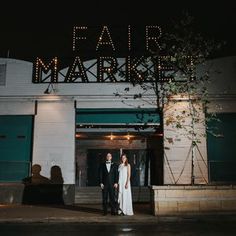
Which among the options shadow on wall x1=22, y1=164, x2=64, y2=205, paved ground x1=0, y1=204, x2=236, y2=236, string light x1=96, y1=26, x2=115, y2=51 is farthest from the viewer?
string light x1=96, y1=26, x2=115, y2=51

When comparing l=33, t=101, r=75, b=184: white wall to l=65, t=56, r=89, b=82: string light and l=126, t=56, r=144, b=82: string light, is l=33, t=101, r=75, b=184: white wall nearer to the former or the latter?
l=65, t=56, r=89, b=82: string light

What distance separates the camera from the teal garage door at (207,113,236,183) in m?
18.2

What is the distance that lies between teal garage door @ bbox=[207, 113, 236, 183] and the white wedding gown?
6416mm

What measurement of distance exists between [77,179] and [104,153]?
2089 mm

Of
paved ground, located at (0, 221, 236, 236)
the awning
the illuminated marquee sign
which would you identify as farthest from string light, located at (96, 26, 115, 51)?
paved ground, located at (0, 221, 236, 236)

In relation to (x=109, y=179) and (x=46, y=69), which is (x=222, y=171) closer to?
(x=109, y=179)

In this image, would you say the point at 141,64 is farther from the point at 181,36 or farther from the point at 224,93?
the point at 224,93

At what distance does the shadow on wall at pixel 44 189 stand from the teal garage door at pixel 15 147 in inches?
25.2

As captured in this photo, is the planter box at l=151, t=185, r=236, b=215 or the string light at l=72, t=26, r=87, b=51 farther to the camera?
the string light at l=72, t=26, r=87, b=51

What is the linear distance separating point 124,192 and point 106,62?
787 centimetres

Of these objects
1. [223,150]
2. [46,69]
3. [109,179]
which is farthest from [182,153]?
[46,69]

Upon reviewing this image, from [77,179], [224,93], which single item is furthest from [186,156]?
[77,179]

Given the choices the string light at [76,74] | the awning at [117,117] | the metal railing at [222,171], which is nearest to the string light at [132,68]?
the awning at [117,117]

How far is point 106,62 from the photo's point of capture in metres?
18.8
